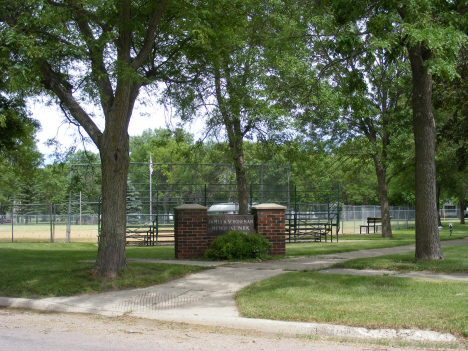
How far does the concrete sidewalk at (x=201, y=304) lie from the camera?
564cm

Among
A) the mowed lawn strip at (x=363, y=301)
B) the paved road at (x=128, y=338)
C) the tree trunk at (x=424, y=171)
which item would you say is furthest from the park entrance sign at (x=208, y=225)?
the paved road at (x=128, y=338)

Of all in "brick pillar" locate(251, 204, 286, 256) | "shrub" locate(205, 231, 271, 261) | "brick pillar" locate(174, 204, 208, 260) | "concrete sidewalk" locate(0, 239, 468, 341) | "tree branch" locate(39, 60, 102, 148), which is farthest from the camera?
"brick pillar" locate(251, 204, 286, 256)

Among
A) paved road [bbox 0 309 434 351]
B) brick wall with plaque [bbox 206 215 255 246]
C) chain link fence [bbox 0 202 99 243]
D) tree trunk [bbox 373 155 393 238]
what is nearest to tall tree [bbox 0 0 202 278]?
paved road [bbox 0 309 434 351]

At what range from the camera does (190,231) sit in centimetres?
1282

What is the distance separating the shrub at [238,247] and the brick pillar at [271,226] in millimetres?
713

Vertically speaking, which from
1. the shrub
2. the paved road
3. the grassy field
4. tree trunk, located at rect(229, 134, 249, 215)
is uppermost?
tree trunk, located at rect(229, 134, 249, 215)

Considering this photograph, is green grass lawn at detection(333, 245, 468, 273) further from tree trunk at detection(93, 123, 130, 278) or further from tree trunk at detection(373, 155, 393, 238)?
tree trunk at detection(373, 155, 393, 238)

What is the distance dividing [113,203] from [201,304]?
9.97 feet

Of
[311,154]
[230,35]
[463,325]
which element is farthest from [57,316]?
[311,154]

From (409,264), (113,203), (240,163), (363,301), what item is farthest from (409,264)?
(240,163)

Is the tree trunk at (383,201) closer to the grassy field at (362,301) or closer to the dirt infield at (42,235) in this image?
the grassy field at (362,301)

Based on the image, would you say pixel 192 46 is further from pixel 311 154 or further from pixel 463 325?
pixel 311 154

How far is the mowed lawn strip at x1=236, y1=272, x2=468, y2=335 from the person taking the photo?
5.73 m

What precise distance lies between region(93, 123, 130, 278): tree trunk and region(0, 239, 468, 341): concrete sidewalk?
3.34 ft
